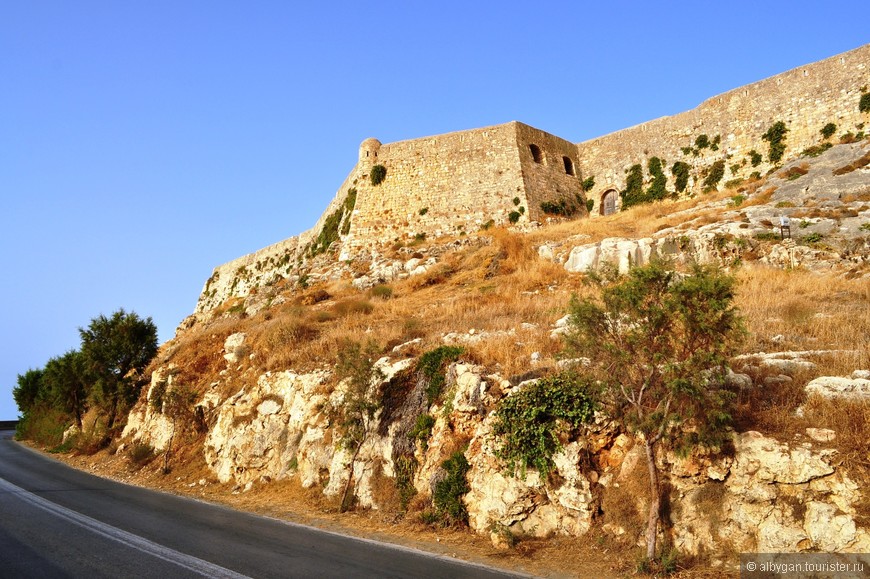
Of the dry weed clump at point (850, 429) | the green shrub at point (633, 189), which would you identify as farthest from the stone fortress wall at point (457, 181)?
the dry weed clump at point (850, 429)

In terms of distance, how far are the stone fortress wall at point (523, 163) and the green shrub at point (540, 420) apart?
69.2ft

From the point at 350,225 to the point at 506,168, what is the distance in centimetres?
976

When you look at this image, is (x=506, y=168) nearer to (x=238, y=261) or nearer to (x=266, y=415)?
(x=266, y=415)

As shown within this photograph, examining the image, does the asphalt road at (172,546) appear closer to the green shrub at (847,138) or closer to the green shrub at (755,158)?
the green shrub at (847,138)

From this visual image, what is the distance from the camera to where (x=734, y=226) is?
62.9 feet

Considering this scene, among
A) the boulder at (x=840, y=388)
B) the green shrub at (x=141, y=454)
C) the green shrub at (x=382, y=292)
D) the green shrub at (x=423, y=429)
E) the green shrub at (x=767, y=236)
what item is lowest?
the green shrub at (x=141, y=454)

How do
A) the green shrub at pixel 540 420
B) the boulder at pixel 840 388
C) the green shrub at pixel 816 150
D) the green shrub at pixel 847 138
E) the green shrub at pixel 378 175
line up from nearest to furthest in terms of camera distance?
the boulder at pixel 840 388
the green shrub at pixel 540 420
the green shrub at pixel 847 138
the green shrub at pixel 816 150
the green shrub at pixel 378 175

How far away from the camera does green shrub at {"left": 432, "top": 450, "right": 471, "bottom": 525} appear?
9.66 metres

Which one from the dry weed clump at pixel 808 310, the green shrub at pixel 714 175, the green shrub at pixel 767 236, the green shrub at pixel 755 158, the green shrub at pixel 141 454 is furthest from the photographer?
the green shrub at pixel 714 175

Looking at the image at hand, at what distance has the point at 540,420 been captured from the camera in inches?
368

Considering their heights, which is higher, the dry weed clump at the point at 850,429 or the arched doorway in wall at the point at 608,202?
the arched doorway in wall at the point at 608,202

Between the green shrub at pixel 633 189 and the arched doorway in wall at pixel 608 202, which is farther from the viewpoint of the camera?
the arched doorway in wall at pixel 608 202

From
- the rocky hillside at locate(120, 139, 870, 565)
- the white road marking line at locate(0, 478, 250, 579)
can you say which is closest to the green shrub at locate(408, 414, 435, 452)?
the rocky hillside at locate(120, 139, 870, 565)

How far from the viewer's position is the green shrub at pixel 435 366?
1174 cm
